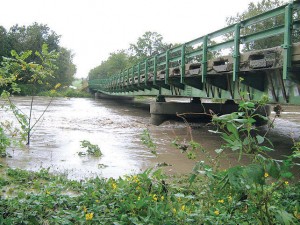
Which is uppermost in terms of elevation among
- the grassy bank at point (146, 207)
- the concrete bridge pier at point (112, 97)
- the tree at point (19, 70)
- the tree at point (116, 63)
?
the tree at point (116, 63)

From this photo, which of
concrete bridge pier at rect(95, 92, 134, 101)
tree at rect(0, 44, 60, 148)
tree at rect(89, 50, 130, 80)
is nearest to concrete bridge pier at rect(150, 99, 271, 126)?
tree at rect(0, 44, 60, 148)

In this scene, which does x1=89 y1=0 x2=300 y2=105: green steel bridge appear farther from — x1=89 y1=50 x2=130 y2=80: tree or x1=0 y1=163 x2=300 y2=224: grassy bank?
x1=89 y1=50 x2=130 y2=80: tree

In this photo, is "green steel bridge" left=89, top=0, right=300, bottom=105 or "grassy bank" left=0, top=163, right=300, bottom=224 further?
"green steel bridge" left=89, top=0, right=300, bottom=105

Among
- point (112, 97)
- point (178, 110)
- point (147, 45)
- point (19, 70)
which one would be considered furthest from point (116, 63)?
point (19, 70)

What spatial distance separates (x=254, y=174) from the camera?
1.95m

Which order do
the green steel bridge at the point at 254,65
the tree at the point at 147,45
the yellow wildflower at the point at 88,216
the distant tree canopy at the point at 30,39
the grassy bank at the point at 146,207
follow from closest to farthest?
the grassy bank at the point at 146,207, the yellow wildflower at the point at 88,216, the green steel bridge at the point at 254,65, the distant tree canopy at the point at 30,39, the tree at the point at 147,45

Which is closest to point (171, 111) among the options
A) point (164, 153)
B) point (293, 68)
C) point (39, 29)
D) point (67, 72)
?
point (164, 153)

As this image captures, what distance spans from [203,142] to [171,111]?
5.08m

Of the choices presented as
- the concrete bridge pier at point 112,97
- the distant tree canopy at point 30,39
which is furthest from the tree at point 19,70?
the distant tree canopy at point 30,39

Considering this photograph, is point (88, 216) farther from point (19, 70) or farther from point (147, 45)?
point (147, 45)

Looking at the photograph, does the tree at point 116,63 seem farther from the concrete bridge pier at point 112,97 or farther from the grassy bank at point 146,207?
the grassy bank at point 146,207

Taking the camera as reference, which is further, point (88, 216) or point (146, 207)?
point (146, 207)

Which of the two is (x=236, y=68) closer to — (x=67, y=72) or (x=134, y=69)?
(x=134, y=69)

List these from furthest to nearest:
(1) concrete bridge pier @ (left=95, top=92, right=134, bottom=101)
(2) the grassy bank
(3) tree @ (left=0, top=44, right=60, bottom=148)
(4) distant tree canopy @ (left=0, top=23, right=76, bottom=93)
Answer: (4) distant tree canopy @ (left=0, top=23, right=76, bottom=93)
(1) concrete bridge pier @ (left=95, top=92, right=134, bottom=101)
(3) tree @ (left=0, top=44, right=60, bottom=148)
(2) the grassy bank
